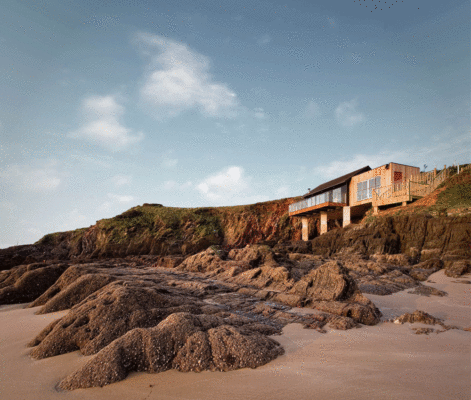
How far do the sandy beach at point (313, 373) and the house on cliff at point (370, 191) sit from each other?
2095 centimetres

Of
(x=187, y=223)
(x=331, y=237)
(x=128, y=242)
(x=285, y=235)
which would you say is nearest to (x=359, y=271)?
(x=331, y=237)

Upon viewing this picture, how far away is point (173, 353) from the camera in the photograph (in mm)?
3770

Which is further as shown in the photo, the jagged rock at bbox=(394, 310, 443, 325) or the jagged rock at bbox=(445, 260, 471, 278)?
the jagged rock at bbox=(445, 260, 471, 278)

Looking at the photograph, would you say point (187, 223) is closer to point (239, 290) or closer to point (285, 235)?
point (285, 235)

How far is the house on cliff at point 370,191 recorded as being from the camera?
2319 centimetres

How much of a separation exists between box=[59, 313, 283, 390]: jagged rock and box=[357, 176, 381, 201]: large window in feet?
83.1

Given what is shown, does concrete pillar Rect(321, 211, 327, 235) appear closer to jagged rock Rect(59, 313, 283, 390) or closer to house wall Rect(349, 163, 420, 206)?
house wall Rect(349, 163, 420, 206)

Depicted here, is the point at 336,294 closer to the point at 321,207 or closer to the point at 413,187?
the point at 413,187

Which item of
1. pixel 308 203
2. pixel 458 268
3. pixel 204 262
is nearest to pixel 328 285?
pixel 458 268

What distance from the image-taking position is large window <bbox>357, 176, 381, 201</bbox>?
83.4 feet

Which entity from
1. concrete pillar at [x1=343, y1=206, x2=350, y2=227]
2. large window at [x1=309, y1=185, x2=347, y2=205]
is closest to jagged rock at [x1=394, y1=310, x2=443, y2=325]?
large window at [x1=309, y1=185, x2=347, y2=205]

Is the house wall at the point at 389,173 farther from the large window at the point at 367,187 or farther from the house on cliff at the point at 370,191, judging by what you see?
the large window at the point at 367,187

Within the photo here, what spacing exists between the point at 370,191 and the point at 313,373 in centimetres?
2583

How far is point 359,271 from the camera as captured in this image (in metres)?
13.2
